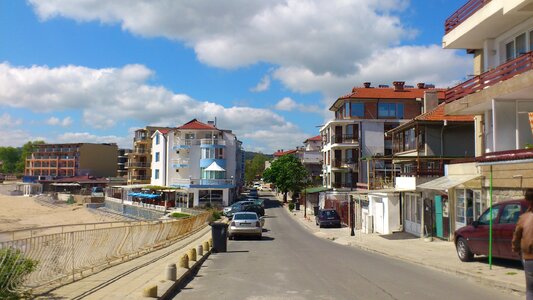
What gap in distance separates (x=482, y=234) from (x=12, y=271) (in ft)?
38.0

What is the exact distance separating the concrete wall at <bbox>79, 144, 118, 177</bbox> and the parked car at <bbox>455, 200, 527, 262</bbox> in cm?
14054

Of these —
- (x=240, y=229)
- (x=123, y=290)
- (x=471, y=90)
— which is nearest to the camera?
(x=123, y=290)

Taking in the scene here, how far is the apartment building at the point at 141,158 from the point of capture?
4082 inches

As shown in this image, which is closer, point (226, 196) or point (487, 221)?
point (487, 221)

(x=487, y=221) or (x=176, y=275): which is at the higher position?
(x=487, y=221)

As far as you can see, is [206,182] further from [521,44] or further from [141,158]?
[521,44]

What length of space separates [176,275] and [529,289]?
23.8ft

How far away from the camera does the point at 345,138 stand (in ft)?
204

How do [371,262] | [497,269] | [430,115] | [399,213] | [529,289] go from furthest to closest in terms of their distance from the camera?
[430,115], [399,213], [371,262], [497,269], [529,289]

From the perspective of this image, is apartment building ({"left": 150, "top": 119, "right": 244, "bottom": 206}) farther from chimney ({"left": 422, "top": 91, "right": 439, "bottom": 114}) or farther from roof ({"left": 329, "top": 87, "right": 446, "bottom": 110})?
chimney ({"left": 422, "top": 91, "right": 439, "bottom": 114})

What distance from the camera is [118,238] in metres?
16.0

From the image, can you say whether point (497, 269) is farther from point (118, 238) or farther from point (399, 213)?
point (399, 213)

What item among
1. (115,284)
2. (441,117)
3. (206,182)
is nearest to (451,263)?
(115,284)

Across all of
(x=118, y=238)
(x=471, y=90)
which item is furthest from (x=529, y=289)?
(x=471, y=90)
